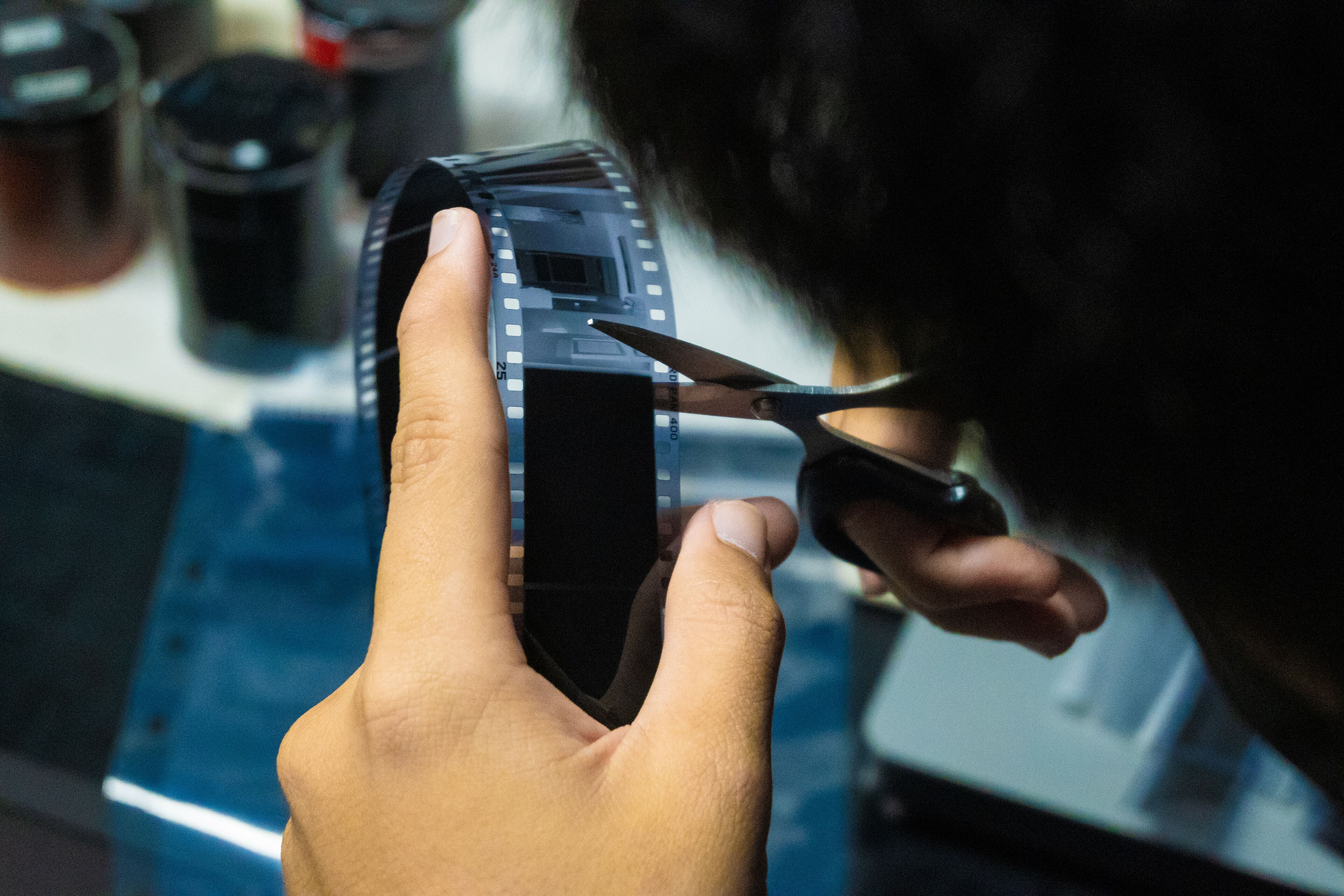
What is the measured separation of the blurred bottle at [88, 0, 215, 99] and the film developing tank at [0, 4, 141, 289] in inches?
1.8

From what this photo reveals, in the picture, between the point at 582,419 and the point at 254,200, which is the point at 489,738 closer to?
the point at 582,419

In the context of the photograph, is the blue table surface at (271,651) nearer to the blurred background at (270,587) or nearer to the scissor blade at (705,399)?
the blurred background at (270,587)

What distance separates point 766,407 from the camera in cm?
43

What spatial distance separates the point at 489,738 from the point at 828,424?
18 centimetres

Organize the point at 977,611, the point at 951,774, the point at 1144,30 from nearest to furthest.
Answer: the point at 1144,30
the point at 977,611
the point at 951,774

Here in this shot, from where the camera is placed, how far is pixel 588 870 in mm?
315

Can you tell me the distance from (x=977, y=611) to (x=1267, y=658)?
13 cm

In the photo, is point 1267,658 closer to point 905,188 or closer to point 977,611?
point 977,611

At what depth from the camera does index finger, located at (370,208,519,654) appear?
330mm

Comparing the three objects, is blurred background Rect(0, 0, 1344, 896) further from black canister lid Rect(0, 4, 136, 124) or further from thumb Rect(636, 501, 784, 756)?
thumb Rect(636, 501, 784, 756)

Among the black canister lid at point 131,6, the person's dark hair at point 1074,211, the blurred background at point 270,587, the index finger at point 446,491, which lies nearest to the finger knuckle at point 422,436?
the index finger at point 446,491

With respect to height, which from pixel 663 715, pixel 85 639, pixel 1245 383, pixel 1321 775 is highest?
pixel 1245 383

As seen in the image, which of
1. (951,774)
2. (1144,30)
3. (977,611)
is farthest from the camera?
(951,774)

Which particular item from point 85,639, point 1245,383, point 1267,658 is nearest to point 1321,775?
point 1267,658
